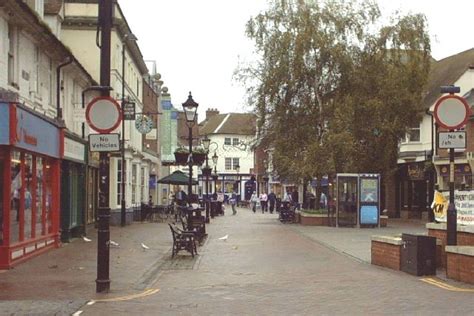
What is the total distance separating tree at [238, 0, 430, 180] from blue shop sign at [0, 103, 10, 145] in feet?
74.6

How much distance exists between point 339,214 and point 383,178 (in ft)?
28.8

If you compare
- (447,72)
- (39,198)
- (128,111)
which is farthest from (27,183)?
(447,72)

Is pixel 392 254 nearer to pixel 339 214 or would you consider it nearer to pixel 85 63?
pixel 339 214

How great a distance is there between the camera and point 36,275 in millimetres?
14234

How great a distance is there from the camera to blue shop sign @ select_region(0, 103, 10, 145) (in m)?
14.4

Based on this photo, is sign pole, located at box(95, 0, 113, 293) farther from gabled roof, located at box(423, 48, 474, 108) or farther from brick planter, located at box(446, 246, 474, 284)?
gabled roof, located at box(423, 48, 474, 108)

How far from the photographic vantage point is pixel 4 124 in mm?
14406

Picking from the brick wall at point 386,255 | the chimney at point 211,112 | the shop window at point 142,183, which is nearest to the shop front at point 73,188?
the brick wall at point 386,255

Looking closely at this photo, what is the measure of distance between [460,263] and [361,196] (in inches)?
813

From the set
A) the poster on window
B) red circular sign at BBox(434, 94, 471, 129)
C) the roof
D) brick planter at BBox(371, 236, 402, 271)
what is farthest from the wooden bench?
the roof

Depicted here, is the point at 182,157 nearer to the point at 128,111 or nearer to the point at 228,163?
the point at 128,111

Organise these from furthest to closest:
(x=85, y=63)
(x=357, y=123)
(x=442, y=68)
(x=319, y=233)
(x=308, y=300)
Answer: (x=442, y=68) < (x=357, y=123) < (x=85, y=63) < (x=319, y=233) < (x=308, y=300)

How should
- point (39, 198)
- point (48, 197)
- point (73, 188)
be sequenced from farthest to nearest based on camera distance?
1. point (73, 188)
2. point (48, 197)
3. point (39, 198)

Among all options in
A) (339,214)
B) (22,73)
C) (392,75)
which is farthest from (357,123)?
(22,73)
